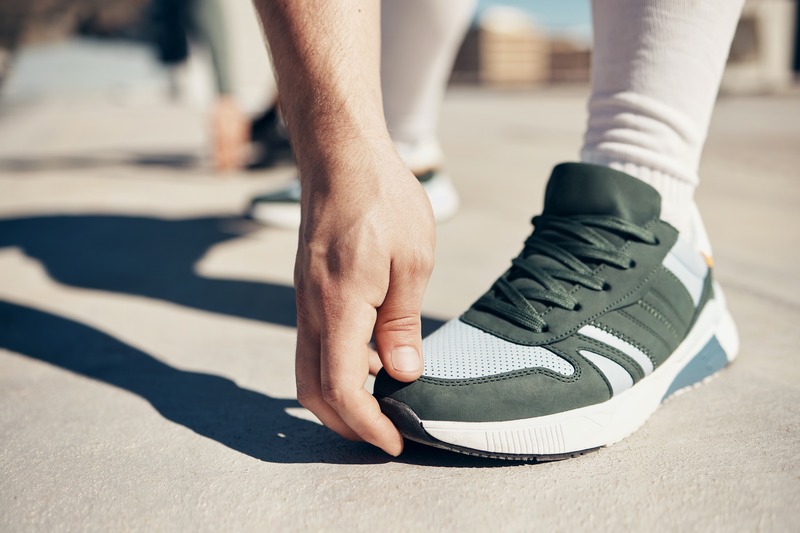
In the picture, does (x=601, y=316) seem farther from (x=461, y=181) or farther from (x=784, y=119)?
(x=784, y=119)

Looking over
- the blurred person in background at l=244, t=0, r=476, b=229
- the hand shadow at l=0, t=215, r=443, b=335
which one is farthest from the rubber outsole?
the blurred person in background at l=244, t=0, r=476, b=229

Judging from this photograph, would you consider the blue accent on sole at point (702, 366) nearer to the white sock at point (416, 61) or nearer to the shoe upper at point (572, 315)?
the shoe upper at point (572, 315)

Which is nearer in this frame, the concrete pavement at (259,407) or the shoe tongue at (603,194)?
the concrete pavement at (259,407)

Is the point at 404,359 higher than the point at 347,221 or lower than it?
lower

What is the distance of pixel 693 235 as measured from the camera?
3.04 ft

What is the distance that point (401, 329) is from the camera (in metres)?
0.67

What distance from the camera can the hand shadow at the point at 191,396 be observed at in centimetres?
75

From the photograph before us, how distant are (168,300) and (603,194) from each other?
3.13 feet

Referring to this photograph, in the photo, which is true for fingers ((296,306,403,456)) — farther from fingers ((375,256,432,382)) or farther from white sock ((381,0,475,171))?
white sock ((381,0,475,171))

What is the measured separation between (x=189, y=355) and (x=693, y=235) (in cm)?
80

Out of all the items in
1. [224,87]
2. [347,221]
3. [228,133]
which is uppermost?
[347,221]

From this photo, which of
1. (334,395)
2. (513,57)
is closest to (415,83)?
(334,395)

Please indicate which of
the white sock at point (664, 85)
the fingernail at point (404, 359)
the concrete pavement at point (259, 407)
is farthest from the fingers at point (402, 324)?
the white sock at point (664, 85)

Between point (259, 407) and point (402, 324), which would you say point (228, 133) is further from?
point (402, 324)
